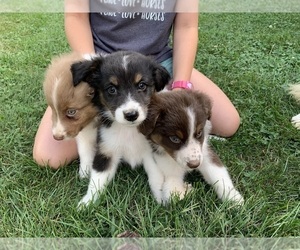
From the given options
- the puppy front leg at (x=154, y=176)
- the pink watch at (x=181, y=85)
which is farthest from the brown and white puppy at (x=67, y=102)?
the pink watch at (x=181, y=85)

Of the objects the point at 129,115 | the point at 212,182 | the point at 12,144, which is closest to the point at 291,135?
the point at 212,182

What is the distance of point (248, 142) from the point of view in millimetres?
2744

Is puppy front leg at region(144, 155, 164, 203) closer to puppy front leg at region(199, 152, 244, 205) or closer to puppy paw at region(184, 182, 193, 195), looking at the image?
puppy paw at region(184, 182, 193, 195)

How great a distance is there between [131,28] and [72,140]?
761 millimetres

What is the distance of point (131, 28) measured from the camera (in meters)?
2.73

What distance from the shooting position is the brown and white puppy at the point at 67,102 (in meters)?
2.10

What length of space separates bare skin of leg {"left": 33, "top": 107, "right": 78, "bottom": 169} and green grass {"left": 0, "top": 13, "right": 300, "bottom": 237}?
0.05 metres

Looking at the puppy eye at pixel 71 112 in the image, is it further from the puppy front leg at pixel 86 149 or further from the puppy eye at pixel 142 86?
the puppy eye at pixel 142 86

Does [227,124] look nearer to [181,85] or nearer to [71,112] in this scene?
[181,85]

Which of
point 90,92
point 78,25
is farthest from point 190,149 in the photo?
point 78,25

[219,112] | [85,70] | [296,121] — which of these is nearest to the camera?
[85,70]

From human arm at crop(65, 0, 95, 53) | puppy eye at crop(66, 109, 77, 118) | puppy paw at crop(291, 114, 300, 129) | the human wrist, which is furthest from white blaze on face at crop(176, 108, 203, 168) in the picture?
puppy paw at crop(291, 114, 300, 129)

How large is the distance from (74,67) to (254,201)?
1037mm

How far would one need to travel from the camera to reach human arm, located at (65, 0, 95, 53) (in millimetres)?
2617
